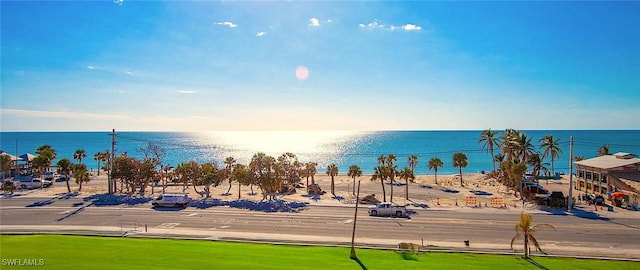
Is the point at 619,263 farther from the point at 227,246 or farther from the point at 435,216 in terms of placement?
the point at 227,246

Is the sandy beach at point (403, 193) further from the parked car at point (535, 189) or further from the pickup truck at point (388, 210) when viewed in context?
the pickup truck at point (388, 210)

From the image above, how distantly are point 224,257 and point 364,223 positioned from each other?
1769 centimetres

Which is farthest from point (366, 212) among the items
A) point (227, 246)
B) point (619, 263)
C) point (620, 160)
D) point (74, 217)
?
point (620, 160)

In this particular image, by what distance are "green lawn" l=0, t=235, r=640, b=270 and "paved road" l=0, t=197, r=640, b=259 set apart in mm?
3800

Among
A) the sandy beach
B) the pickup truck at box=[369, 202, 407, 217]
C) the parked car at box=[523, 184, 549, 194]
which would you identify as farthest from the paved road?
the parked car at box=[523, 184, 549, 194]

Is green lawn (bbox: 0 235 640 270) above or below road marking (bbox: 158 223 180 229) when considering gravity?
above

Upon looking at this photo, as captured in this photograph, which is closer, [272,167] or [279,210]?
[279,210]

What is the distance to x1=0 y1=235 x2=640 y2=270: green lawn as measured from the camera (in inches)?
950

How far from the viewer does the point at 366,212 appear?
4475 cm

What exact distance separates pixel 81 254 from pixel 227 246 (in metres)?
10.2

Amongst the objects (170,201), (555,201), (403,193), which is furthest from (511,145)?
(170,201)

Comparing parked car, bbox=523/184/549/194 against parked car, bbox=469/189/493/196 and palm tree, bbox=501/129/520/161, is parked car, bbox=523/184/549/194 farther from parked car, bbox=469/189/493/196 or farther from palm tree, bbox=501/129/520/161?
palm tree, bbox=501/129/520/161

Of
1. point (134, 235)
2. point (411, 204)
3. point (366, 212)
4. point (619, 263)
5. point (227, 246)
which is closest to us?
point (619, 263)

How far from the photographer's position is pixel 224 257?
2592cm
